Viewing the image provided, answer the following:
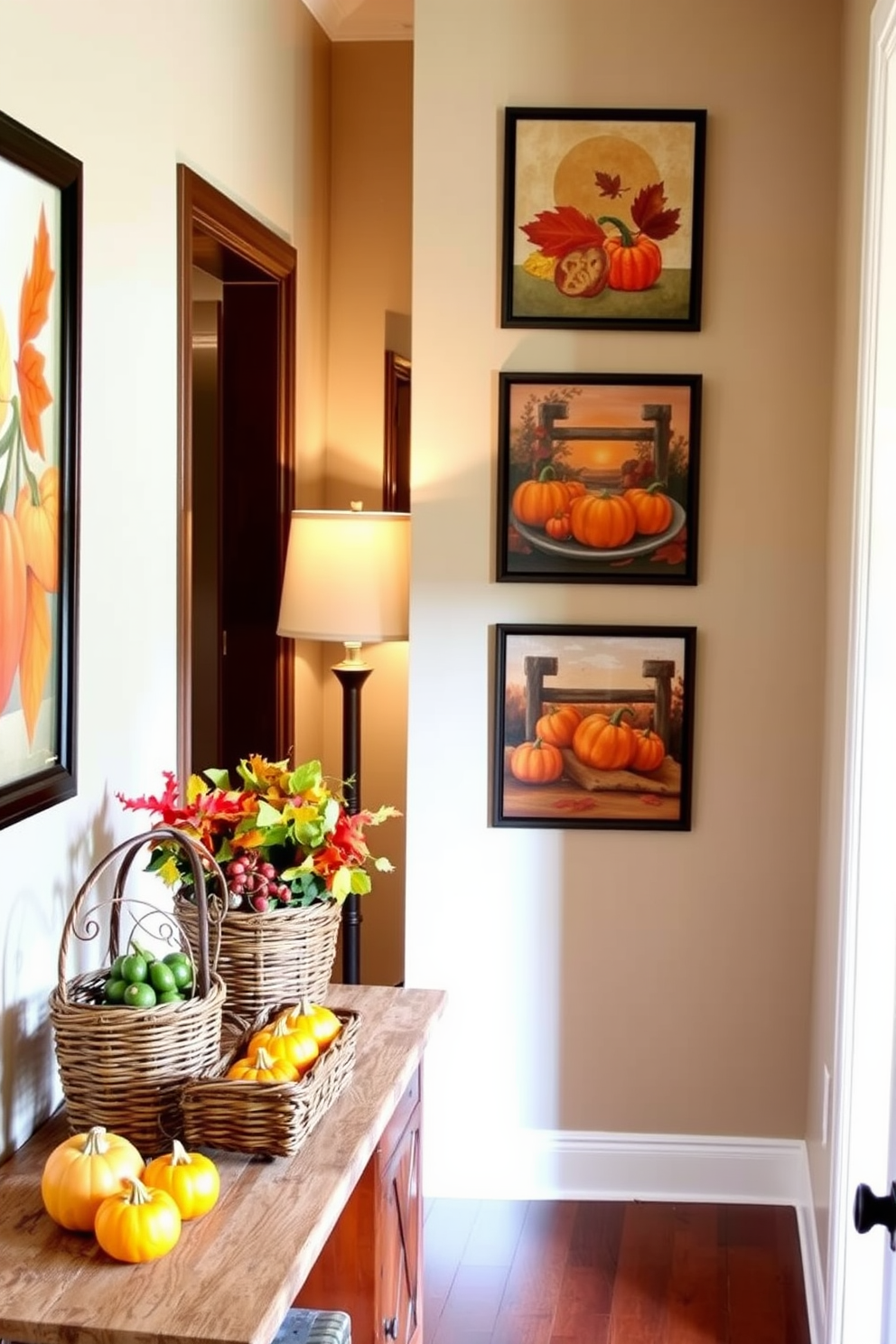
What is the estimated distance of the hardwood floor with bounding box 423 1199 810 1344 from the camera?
9.71 ft

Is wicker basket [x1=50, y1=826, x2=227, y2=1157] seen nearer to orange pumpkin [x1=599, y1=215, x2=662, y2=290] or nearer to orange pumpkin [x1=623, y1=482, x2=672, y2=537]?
orange pumpkin [x1=623, y1=482, x2=672, y2=537]

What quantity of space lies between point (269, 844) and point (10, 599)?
594 mm

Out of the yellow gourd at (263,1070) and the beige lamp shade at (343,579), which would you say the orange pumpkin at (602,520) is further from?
the yellow gourd at (263,1070)

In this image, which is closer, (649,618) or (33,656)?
(33,656)

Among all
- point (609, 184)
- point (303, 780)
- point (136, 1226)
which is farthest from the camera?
point (609, 184)

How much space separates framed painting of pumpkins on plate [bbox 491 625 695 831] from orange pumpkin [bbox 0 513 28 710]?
154 cm

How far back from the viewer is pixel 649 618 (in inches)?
136

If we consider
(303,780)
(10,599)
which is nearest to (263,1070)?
(303,780)

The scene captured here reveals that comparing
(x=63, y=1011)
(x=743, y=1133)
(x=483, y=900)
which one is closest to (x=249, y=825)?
(x=63, y=1011)

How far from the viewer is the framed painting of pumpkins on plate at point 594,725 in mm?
3428

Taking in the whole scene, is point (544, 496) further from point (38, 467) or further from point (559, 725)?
point (38, 467)

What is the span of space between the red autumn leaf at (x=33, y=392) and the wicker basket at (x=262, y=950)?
73 cm

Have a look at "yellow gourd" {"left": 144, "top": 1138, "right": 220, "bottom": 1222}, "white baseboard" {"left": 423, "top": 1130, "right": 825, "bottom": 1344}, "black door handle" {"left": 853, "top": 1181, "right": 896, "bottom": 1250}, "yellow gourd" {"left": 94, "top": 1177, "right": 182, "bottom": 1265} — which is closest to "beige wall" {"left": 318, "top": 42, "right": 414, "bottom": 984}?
"white baseboard" {"left": 423, "top": 1130, "right": 825, "bottom": 1344}

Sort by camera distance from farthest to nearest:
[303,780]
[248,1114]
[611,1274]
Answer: [611,1274] < [303,780] < [248,1114]
